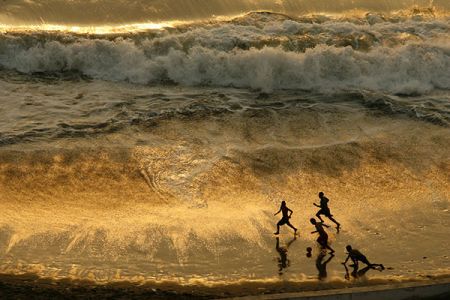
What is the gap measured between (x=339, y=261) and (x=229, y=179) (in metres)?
4.07

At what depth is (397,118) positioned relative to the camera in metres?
19.5

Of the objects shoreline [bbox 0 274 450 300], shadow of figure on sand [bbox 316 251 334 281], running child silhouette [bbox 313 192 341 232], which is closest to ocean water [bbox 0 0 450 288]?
shadow of figure on sand [bbox 316 251 334 281]

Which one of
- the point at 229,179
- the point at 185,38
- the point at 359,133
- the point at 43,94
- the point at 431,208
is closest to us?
the point at 431,208

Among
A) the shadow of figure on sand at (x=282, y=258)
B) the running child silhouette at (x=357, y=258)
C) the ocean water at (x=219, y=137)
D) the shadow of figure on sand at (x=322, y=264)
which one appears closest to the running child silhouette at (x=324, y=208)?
the ocean water at (x=219, y=137)

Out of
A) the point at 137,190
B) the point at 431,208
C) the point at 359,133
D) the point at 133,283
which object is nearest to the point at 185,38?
the point at 359,133

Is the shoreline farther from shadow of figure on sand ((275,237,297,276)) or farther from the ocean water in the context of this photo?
shadow of figure on sand ((275,237,297,276))

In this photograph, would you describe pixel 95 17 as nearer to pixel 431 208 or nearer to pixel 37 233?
pixel 37 233

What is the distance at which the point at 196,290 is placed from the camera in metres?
11.5

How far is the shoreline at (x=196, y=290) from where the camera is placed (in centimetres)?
1082

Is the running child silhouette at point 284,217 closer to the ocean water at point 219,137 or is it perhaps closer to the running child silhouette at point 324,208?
the ocean water at point 219,137

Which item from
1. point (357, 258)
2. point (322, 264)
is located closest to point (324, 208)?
point (322, 264)

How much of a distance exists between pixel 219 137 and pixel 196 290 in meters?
6.93

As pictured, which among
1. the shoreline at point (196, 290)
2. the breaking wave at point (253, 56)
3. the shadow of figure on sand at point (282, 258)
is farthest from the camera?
the breaking wave at point (253, 56)

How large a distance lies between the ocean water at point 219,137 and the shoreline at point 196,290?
0.78ft
